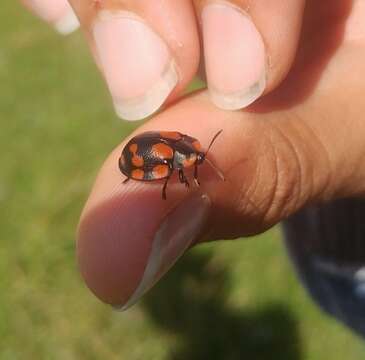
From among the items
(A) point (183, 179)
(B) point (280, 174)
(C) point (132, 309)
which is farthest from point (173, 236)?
(C) point (132, 309)

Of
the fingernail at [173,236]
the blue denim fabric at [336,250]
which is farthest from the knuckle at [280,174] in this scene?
the blue denim fabric at [336,250]

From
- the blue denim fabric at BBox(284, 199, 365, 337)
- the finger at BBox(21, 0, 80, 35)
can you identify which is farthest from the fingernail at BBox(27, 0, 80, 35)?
the blue denim fabric at BBox(284, 199, 365, 337)

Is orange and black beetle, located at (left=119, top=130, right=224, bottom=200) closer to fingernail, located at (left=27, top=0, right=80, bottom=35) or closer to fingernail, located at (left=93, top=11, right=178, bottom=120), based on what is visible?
fingernail, located at (left=93, top=11, right=178, bottom=120)

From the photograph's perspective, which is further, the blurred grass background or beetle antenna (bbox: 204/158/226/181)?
the blurred grass background

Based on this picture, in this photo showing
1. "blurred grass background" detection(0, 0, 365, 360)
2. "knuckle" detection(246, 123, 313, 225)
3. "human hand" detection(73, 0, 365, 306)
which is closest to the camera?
"human hand" detection(73, 0, 365, 306)

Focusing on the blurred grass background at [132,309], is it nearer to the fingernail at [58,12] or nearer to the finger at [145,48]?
the fingernail at [58,12]

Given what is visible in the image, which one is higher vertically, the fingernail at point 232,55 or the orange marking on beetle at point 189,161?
the fingernail at point 232,55

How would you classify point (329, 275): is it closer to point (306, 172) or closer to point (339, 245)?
point (339, 245)
